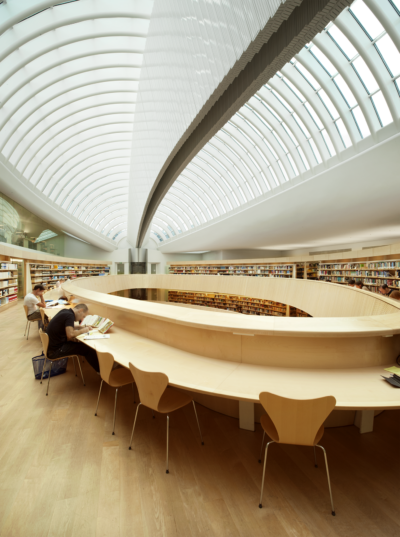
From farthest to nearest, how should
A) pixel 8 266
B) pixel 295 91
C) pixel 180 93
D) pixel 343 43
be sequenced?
pixel 8 266 < pixel 295 91 < pixel 343 43 < pixel 180 93

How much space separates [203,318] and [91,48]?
9.72 metres

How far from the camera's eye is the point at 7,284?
1085 centimetres

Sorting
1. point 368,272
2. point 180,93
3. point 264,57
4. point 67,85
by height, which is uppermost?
point 67,85

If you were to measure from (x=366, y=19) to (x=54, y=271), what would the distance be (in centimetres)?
2017

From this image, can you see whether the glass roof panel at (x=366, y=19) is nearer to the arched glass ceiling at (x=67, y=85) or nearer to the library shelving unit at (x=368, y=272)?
the arched glass ceiling at (x=67, y=85)

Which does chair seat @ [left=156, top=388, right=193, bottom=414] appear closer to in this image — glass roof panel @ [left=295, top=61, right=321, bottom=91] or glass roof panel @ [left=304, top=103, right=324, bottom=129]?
glass roof panel @ [left=295, top=61, right=321, bottom=91]

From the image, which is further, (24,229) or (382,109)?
(24,229)

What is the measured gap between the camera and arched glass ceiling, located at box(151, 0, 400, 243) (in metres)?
5.89

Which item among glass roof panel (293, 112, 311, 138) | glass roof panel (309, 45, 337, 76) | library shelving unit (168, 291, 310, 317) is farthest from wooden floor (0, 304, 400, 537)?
library shelving unit (168, 291, 310, 317)

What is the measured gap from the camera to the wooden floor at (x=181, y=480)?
177cm

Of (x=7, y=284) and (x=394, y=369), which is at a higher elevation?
(x=7, y=284)

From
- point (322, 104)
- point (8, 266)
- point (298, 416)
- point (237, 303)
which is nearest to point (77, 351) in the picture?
point (298, 416)

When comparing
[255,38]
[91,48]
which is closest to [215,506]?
[255,38]

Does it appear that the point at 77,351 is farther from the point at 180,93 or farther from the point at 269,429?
the point at 180,93
